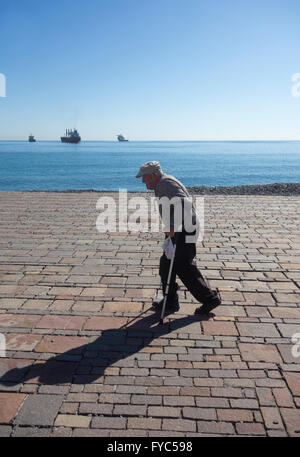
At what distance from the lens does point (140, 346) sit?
3.77 metres

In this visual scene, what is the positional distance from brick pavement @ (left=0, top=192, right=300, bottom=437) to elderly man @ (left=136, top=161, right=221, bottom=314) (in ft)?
0.64

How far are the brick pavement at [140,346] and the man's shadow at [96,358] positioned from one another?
1cm

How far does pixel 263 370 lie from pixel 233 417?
695mm

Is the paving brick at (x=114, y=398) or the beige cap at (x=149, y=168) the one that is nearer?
the paving brick at (x=114, y=398)

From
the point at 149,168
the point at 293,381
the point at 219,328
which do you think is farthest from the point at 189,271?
the point at 293,381

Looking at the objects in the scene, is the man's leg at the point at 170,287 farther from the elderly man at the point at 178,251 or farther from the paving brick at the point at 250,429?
the paving brick at the point at 250,429

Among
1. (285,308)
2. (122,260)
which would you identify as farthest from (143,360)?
(122,260)

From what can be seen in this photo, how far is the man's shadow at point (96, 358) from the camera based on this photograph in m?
3.29

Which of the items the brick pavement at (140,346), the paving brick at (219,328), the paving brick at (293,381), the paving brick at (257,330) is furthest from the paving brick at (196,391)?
the paving brick at (257,330)

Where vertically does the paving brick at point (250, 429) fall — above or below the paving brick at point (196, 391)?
below

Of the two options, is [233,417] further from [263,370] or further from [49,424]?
[49,424]

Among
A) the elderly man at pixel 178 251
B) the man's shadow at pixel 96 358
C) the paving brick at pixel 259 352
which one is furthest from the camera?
the elderly man at pixel 178 251

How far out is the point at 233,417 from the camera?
280 centimetres

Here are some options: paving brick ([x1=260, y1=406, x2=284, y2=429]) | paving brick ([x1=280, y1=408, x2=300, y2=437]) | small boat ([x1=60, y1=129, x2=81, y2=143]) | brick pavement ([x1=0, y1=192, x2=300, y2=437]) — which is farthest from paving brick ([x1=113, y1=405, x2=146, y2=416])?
small boat ([x1=60, y1=129, x2=81, y2=143])
